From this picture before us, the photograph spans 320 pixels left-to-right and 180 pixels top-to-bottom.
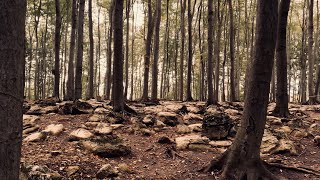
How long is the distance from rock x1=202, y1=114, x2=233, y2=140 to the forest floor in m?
0.06

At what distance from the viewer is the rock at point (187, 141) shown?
6.57 m

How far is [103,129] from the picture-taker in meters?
7.19

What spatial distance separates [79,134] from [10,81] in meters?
5.53

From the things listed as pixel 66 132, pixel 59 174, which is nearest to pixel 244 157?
pixel 59 174

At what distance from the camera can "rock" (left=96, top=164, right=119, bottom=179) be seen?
4.80 meters

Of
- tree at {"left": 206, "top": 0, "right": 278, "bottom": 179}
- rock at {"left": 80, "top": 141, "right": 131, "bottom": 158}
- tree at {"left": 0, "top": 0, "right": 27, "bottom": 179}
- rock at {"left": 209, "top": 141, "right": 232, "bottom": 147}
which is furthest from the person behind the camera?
rock at {"left": 209, "top": 141, "right": 232, "bottom": 147}

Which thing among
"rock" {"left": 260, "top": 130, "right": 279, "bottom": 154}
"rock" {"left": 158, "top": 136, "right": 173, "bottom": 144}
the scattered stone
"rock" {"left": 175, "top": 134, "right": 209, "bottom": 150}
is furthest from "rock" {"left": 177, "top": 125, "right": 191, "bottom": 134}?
"rock" {"left": 260, "top": 130, "right": 279, "bottom": 154}

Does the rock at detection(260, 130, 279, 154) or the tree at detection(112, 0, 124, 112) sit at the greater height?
the tree at detection(112, 0, 124, 112)

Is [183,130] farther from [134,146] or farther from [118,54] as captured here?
[118,54]

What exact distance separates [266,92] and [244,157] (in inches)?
47.8

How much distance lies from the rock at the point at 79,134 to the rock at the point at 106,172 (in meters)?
1.89

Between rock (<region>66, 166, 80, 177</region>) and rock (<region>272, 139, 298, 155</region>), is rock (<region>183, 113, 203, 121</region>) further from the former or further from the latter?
rock (<region>66, 166, 80, 177</region>)

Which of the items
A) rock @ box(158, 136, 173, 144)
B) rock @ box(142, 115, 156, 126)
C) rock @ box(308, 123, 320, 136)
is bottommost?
rock @ box(158, 136, 173, 144)

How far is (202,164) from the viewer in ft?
18.5
